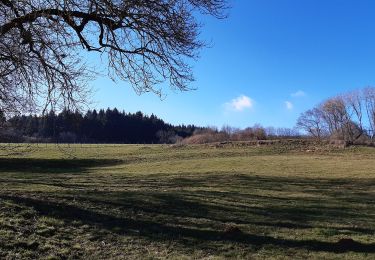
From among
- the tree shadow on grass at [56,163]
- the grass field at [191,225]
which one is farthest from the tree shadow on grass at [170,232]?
the tree shadow on grass at [56,163]

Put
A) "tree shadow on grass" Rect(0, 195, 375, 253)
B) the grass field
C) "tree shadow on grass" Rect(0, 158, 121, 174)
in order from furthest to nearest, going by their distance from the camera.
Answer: "tree shadow on grass" Rect(0, 158, 121, 174)
"tree shadow on grass" Rect(0, 195, 375, 253)
the grass field

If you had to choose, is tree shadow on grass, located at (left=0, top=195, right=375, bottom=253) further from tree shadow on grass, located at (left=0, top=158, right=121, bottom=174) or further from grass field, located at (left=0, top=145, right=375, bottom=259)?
tree shadow on grass, located at (left=0, top=158, right=121, bottom=174)

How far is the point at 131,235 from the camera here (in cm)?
1001

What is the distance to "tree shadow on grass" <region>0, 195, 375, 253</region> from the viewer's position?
954cm

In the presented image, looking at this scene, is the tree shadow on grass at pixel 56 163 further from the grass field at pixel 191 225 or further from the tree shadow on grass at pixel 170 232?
the tree shadow on grass at pixel 170 232

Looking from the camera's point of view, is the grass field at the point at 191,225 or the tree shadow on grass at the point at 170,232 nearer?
the grass field at the point at 191,225

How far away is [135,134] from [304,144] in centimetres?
8342

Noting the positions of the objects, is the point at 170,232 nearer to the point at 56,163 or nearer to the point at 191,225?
the point at 191,225

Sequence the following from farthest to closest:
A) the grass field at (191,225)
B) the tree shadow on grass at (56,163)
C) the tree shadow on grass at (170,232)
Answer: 1. the tree shadow on grass at (56,163)
2. the tree shadow on grass at (170,232)
3. the grass field at (191,225)

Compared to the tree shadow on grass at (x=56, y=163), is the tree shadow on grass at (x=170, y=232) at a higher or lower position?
lower

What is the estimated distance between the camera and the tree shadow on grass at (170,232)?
9538mm

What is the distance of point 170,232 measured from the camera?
1046 cm

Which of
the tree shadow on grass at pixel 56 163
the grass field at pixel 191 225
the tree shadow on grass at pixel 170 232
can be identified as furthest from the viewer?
the tree shadow on grass at pixel 56 163

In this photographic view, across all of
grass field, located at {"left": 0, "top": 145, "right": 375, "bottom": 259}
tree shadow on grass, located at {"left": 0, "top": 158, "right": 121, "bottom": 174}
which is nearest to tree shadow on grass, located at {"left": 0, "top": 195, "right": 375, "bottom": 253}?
grass field, located at {"left": 0, "top": 145, "right": 375, "bottom": 259}
